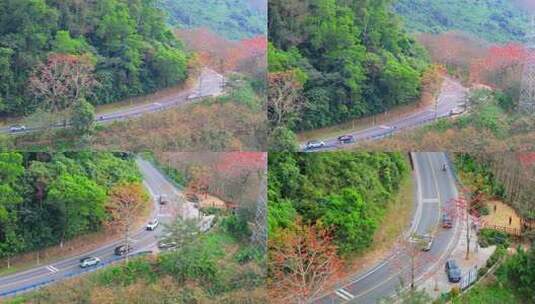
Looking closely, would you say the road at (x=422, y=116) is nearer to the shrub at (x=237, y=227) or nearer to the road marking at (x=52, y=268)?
the shrub at (x=237, y=227)

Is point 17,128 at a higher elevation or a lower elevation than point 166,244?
higher

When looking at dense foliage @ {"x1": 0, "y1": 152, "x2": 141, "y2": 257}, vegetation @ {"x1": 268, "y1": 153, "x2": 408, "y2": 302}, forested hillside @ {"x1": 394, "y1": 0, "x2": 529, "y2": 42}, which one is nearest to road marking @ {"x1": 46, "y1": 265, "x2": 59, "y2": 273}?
dense foliage @ {"x1": 0, "y1": 152, "x2": 141, "y2": 257}

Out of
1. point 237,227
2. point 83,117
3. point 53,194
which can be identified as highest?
point 83,117

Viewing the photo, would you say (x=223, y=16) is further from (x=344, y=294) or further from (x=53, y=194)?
(x=344, y=294)

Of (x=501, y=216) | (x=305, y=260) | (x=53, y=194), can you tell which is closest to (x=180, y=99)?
(x=53, y=194)

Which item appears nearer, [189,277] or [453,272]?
[453,272]

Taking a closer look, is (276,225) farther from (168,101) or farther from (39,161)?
(39,161)
